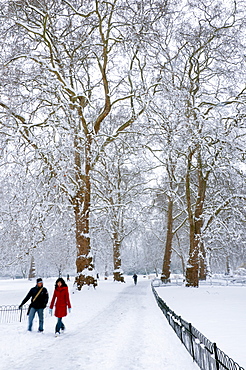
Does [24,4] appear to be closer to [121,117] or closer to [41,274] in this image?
[121,117]

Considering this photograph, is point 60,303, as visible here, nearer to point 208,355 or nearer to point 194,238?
point 208,355

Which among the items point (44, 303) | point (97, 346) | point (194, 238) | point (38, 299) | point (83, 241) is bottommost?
point (97, 346)

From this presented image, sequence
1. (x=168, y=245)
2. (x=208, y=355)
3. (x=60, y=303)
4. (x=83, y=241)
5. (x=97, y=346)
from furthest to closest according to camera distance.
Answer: (x=168, y=245) → (x=83, y=241) → (x=60, y=303) → (x=97, y=346) → (x=208, y=355)

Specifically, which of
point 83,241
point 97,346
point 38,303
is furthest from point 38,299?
point 83,241

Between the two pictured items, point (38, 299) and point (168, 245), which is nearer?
point (38, 299)

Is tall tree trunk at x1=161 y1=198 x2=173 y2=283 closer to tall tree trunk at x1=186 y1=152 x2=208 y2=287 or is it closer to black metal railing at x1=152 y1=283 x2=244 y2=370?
tall tree trunk at x1=186 y1=152 x2=208 y2=287

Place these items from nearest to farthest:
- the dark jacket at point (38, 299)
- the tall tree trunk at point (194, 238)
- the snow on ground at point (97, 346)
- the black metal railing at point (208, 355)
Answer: the black metal railing at point (208, 355)
the snow on ground at point (97, 346)
the dark jacket at point (38, 299)
the tall tree trunk at point (194, 238)

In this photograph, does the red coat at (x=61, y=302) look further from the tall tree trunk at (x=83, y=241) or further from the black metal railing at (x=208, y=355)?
the tall tree trunk at (x=83, y=241)

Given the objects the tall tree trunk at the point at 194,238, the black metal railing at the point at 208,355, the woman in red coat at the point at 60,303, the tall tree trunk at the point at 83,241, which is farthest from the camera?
the tall tree trunk at the point at 194,238

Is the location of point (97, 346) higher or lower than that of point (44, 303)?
lower

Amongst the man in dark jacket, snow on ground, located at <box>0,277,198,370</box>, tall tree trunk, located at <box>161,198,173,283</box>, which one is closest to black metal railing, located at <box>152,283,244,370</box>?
snow on ground, located at <box>0,277,198,370</box>

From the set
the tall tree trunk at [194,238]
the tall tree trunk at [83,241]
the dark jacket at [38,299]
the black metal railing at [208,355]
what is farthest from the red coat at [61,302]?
the tall tree trunk at [194,238]

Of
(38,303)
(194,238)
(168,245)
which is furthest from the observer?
(168,245)

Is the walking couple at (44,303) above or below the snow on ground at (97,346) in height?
above
